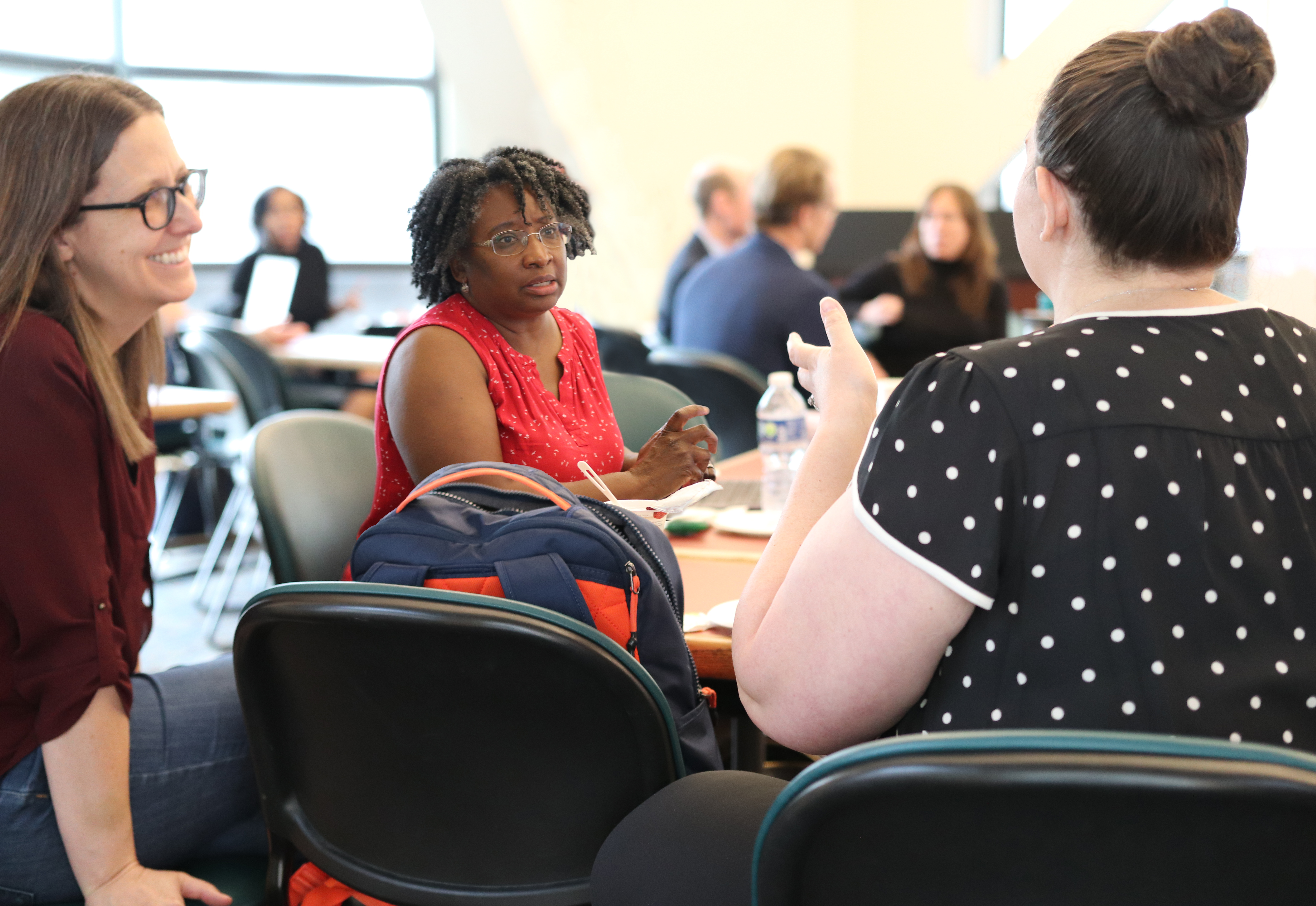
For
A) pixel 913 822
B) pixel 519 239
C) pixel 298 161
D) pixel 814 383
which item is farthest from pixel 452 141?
pixel 913 822

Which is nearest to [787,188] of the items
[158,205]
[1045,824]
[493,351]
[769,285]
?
[769,285]

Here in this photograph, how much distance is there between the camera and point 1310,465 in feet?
2.98

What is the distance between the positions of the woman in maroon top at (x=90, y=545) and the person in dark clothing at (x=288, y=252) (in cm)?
402

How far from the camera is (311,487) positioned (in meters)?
1.73

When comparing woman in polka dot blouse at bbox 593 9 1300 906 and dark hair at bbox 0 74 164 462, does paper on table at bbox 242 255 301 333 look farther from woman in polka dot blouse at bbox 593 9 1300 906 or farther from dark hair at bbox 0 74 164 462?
woman in polka dot blouse at bbox 593 9 1300 906

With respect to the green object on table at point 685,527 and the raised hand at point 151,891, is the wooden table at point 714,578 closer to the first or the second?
the green object on table at point 685,527

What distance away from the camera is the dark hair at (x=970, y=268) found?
4.16 meters

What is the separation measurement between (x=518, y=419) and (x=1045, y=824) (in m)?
1.04

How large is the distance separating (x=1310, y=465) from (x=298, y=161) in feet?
21.2

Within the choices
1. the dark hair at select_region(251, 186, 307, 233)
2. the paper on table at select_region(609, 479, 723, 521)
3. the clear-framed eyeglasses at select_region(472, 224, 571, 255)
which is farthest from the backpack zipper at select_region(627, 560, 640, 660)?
the dark hair at select_region(251, 186, 307, 233)

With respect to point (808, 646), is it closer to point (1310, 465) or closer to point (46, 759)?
point (1310, 465)

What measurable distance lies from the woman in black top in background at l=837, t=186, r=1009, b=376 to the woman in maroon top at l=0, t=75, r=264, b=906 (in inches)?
122

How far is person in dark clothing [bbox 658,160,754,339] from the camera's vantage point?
15.8 feet

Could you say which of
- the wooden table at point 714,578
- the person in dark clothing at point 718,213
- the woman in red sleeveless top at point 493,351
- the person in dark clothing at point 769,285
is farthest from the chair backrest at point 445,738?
the person in dark clothing at point 718,213
